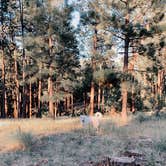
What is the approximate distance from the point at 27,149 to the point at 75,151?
124 centimetres

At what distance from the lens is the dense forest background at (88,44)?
19.2 meters

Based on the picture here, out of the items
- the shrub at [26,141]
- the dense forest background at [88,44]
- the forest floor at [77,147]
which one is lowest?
→ the forest floor at [77,147]

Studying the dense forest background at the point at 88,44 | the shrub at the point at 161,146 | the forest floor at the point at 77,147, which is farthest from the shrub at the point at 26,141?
the dense forest background at the point at 88,44

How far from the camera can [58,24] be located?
76.5ft

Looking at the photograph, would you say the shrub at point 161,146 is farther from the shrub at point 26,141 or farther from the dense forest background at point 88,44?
the dense forest background at point 88,44

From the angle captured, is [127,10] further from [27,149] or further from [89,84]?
[27,149]

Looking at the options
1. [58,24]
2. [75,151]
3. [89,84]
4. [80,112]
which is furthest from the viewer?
[80,112]

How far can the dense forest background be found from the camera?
1923 cm

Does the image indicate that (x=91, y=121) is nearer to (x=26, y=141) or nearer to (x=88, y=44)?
(x=26, y=141)

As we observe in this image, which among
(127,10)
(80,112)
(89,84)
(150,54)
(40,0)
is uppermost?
(40,0)

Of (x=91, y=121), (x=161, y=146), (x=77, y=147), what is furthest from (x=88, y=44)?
(x=161, y=146)

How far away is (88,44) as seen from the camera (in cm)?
2666

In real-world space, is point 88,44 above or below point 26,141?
above

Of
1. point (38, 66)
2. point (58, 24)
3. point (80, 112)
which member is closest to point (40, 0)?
point (58, 24)
